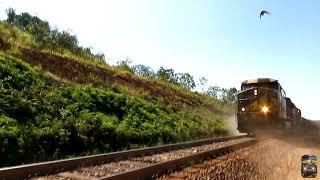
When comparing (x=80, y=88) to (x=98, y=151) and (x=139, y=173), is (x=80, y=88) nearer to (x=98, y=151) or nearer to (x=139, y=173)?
(x=98, y=151)

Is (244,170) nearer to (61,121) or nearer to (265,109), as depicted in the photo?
(61,121)

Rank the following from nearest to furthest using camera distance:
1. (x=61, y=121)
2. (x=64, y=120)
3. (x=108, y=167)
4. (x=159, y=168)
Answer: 1. (x=159, y=168)
2. (x=108, y=167)
3. (x=61, y=121)
4. (x=64, y=120)

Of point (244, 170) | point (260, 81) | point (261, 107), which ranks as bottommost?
point (244, 170)

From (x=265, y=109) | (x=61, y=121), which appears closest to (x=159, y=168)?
(x=61, y=121)

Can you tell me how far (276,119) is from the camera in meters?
21.7

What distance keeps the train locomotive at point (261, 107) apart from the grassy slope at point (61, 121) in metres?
3.64

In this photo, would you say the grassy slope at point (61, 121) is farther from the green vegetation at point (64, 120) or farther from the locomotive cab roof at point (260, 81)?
the locomotive cab roof at point (260, 81)

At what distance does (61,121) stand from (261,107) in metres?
12.7

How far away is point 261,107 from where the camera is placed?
22047 mm

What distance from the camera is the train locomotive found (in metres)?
21.8

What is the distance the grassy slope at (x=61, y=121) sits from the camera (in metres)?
10.7

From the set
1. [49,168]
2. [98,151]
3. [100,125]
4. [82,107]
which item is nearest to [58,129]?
[98,151]

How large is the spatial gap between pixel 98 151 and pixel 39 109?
2.56 meters

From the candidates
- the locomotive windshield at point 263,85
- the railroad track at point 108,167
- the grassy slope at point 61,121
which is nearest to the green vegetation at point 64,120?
the grassy slope at point 61,121
